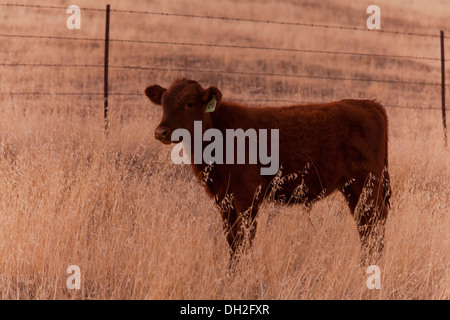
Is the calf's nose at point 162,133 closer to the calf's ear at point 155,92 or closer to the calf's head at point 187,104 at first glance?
the calf's head at point 187,104

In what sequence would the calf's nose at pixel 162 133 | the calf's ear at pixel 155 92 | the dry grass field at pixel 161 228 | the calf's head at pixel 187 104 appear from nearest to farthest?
the dry grass field at pixel 161 228 → the calf's nose at pixel 162 133 → the calf's head at pixel 187 104 → the calf's ear at pixel 155 92

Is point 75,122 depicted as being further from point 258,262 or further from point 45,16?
point 45,16

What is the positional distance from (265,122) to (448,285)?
189cm

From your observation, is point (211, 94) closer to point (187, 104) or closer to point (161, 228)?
point (187, 104)

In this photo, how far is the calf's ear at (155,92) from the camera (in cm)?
448

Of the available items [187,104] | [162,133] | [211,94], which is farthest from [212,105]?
[162,133]

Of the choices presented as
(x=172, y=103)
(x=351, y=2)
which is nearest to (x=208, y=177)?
(x=172, y=103)

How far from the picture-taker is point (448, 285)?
3654 millimetres

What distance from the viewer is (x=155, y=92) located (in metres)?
4.52

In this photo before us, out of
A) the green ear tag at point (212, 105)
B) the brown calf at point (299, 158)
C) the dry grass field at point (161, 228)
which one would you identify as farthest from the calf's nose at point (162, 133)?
the dry grass field at point (161, 228)

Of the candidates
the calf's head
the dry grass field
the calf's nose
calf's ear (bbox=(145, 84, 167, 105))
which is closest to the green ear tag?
the calf's head

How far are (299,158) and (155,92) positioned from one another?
1.37 meters

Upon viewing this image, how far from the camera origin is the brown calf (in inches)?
163

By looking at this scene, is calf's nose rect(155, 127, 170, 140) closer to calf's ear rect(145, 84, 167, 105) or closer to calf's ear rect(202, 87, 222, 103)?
calf's ear rect(202, 87, 222, 103)
